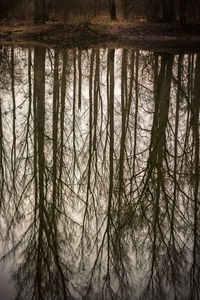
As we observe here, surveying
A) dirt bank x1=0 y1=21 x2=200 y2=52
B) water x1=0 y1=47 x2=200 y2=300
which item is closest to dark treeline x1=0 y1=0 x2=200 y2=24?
dirt bank x1=0 y1=21 x2=200 y2=52

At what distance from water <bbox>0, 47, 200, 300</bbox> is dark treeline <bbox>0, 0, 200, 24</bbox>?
1523 cm

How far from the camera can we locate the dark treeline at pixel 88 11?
2978cm

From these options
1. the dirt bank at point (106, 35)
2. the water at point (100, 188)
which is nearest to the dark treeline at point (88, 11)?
the dirt bank at point (106, 35)

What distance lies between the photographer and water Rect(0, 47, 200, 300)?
5.67m

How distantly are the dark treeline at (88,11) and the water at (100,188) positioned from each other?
15225 millimetres

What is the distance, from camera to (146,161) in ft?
31.0

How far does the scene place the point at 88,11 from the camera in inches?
1361

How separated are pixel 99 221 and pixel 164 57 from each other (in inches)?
601

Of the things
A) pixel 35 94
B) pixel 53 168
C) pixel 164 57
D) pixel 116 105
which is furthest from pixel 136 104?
pixel 164 57

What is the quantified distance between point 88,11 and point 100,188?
29245 millimetres

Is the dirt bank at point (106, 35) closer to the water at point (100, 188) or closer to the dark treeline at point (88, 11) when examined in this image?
the dark treeline at point (88, 11)

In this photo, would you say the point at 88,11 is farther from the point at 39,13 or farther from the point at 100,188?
the point at 100,188

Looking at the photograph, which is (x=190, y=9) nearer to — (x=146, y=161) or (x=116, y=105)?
(x=116, y=105)

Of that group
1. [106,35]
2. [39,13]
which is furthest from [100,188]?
[39,13]
